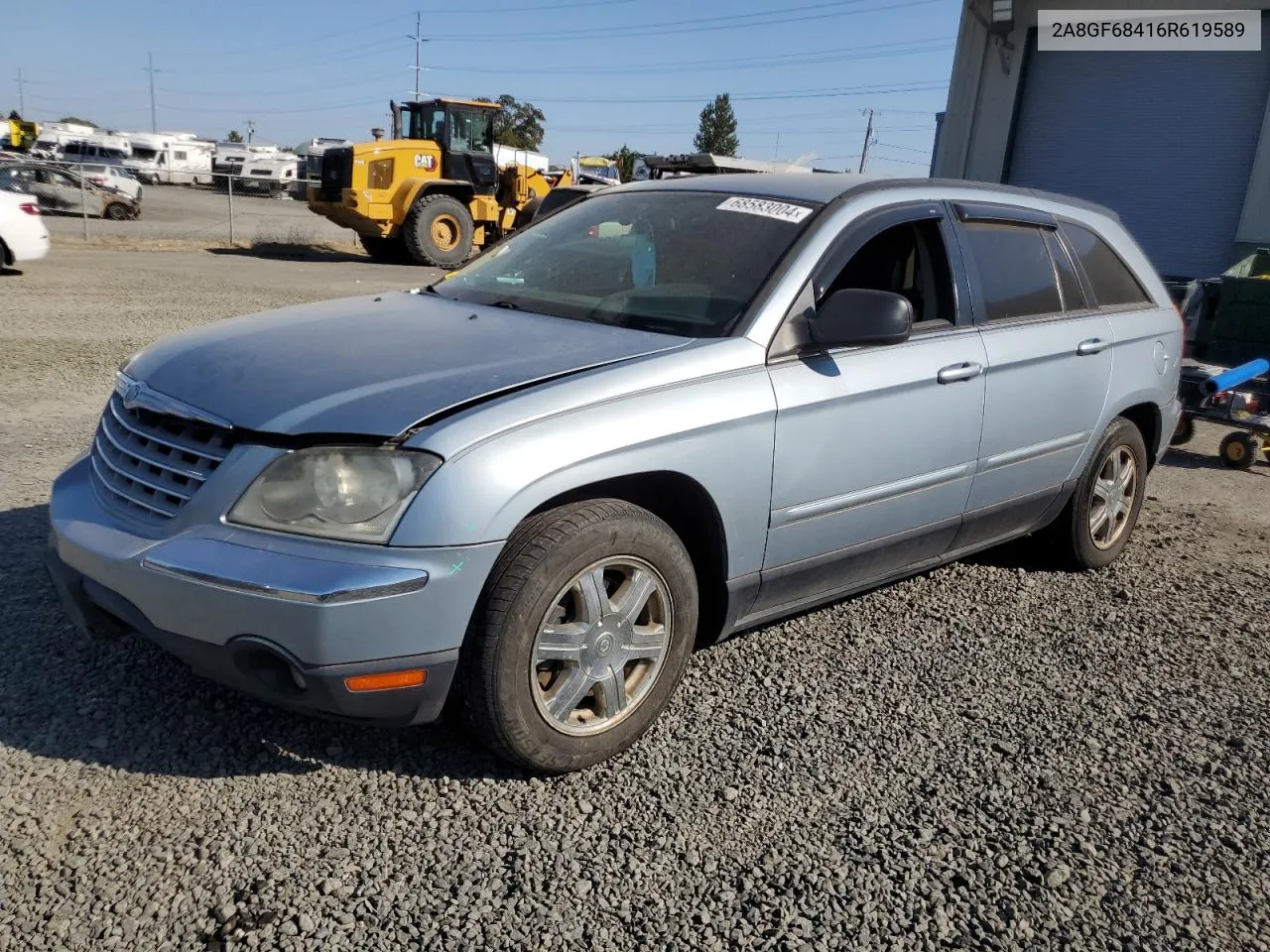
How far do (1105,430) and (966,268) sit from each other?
1229mm

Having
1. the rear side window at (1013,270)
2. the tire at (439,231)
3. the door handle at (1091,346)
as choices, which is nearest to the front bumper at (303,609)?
the rear side window at (1013,270)

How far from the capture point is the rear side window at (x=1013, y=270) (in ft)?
13.4

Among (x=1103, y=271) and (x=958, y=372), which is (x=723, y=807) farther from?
(x=1103, y=271)

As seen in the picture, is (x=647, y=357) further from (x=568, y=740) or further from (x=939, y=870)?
(x=939, y=870)

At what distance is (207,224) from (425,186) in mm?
14618

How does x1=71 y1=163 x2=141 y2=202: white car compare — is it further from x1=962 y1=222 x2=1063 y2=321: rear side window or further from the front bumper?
the front bumper

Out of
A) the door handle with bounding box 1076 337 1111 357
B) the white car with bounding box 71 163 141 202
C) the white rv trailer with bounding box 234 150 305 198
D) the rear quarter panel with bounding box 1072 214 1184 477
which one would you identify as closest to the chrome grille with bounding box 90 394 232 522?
the door handle with bounding box 1076 337 1111 357

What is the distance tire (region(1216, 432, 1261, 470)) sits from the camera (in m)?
7.24

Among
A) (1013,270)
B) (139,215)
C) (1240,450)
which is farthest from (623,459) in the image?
(139,215)

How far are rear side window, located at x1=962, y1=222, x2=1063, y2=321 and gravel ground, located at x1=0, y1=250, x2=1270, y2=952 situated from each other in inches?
50.8

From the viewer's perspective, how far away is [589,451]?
2.73 metres

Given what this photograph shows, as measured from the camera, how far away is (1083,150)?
15445 millimetres

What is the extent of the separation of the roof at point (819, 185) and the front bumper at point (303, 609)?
1979 mm

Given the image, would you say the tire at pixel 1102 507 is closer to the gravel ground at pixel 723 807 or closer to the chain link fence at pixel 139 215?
the gravel ground at pixel 723 807
